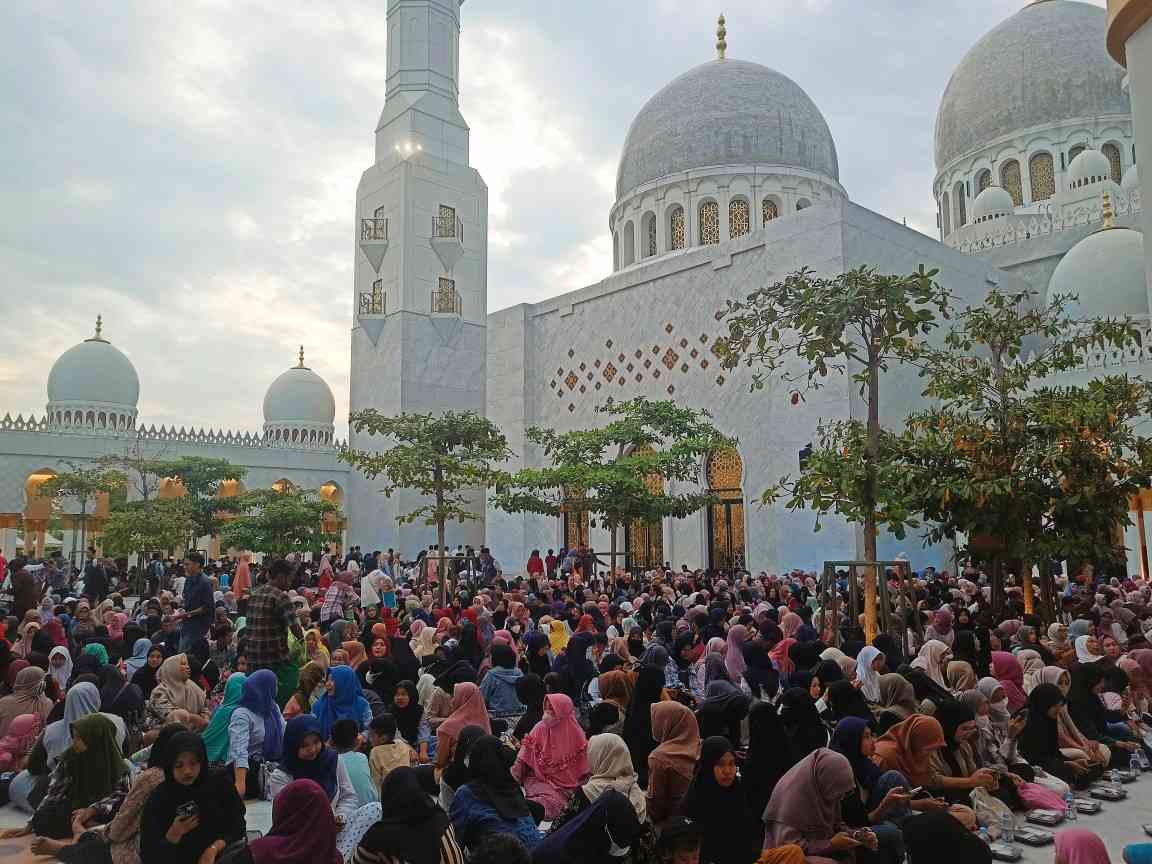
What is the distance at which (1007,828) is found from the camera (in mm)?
4328

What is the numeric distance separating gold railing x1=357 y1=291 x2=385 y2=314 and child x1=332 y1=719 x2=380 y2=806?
2000 cm

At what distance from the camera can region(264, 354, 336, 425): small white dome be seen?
30.0m

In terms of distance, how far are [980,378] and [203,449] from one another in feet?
74.5

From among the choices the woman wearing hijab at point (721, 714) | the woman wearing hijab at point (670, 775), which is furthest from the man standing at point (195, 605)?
the woman wearing hijab at point (670, 775)

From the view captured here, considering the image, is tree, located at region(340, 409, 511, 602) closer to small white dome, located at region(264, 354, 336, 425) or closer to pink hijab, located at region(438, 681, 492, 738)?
pink hijab, located at region(438, 681, 492, 738)

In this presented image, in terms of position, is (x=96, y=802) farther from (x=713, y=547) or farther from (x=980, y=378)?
(x=713, y=547)

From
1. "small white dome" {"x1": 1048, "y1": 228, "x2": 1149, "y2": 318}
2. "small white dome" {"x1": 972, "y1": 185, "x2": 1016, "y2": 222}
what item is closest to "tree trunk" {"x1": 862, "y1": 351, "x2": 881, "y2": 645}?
"small white dome" {"x1": 1048, "y1": 228, "x2": 1149, "y2": 318}

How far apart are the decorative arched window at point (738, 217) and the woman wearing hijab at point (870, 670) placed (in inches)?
626

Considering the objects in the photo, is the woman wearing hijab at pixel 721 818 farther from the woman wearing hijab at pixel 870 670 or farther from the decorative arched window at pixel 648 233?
the decorative arched window at pixel 648 233

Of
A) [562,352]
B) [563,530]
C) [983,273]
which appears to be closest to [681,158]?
[562,352]

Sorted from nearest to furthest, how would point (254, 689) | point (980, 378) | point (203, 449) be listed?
point (254, 689)
point (980, 378)
point (203, 449)

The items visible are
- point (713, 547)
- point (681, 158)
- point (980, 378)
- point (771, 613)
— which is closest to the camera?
point (771, 613)

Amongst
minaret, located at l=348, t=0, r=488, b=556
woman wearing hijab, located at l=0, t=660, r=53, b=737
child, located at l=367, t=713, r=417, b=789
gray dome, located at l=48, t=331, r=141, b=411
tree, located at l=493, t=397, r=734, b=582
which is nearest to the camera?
child, located at l=367, t=713, r=417, b=789

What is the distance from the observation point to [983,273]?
696 inches
